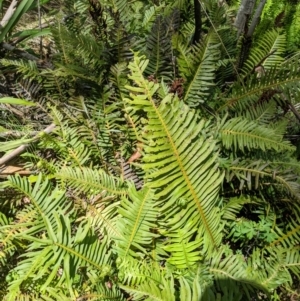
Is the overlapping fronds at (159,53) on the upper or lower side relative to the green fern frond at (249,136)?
upper

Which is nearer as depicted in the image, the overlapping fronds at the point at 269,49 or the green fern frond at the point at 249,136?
the green fern frond at the point at 249,136

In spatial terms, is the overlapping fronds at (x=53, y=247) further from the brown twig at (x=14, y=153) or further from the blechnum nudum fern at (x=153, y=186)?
the brown twig at (x=14, y=153)

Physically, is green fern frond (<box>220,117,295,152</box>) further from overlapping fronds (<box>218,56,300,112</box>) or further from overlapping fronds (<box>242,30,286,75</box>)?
overlapping fronds (<box>242,30,286,75</box>)

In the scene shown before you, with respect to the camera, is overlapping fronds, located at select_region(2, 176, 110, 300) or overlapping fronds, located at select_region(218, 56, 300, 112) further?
overlapping fronds, located at select_region(218, 56, 300, 112)

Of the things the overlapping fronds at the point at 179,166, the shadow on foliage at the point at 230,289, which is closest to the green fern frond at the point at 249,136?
the overlapping fronds at the point at 179,166

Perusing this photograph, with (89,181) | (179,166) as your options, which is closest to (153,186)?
(179,166)

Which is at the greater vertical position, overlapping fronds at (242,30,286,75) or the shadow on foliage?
overlapping fronds at (242,30,286,75)

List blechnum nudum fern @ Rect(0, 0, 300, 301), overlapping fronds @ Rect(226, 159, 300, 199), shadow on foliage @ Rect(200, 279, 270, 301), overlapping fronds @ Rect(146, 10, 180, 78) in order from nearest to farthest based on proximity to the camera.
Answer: shadow on foliage @ Rect(200, 279, 270, 301), blechnum nudum fern @ Rect(0, 0, 300, 301), overlapping fronds @ Rect(226, 159, 300, 199), overlapping fronds @ Rect(146, 10, 180, 78)

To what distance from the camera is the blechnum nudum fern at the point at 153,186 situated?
1433 mm

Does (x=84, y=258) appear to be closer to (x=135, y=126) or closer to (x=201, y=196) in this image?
(x=201, y=196)

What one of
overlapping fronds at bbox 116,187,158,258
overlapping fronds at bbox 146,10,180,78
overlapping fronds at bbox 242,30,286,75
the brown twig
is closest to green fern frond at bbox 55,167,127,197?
overlapping fronds at bbox 116,187,158,258

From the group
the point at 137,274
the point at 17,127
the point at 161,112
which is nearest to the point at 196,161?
the point at 161,112

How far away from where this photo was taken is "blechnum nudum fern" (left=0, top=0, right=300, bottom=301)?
1.43 metres

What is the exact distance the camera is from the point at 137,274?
1419 millimetres
